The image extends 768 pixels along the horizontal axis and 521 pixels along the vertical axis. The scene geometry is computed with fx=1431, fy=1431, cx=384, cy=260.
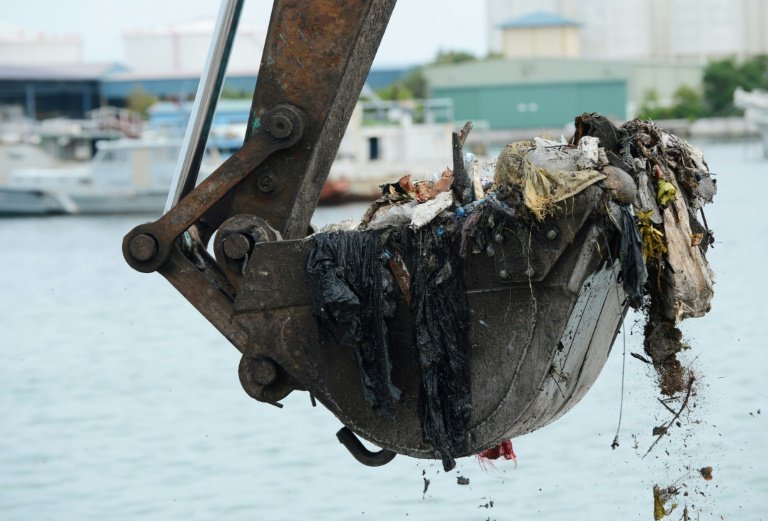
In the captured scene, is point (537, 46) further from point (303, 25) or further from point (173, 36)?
point (303, 25)

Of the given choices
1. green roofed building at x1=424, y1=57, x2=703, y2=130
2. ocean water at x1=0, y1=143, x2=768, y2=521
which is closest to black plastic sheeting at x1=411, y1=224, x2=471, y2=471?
ocean water at x1=0, y1=143, x2=768, y2=521

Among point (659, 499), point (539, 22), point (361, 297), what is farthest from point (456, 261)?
point (539, 22)

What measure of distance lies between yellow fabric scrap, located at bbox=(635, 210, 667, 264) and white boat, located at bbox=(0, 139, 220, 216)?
44.1 m

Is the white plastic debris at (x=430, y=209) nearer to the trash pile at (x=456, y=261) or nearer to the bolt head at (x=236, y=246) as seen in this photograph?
the trash pile at (x=456, y=261)

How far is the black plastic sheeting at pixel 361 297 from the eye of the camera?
6.09m

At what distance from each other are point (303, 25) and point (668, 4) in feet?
379

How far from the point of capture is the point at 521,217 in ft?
19.0

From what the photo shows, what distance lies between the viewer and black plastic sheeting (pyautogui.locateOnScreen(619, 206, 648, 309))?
569 centimetres

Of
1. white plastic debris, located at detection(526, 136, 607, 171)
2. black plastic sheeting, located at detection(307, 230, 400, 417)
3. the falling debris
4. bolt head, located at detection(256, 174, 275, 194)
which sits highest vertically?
white plastic debris, located at detection(526, 136, 607, 171)

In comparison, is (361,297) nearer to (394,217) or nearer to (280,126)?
(394,217)

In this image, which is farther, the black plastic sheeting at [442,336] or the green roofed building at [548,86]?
the green roofed building at [548,86]

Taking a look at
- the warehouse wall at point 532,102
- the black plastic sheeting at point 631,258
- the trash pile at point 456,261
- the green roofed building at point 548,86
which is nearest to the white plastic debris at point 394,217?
the trash pile at point 456,261

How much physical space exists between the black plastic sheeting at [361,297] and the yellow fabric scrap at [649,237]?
1.06m

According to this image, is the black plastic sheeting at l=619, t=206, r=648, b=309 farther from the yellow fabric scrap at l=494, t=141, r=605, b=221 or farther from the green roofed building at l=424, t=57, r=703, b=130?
the green roofed building at l=424, t=57, r=703, b=130
